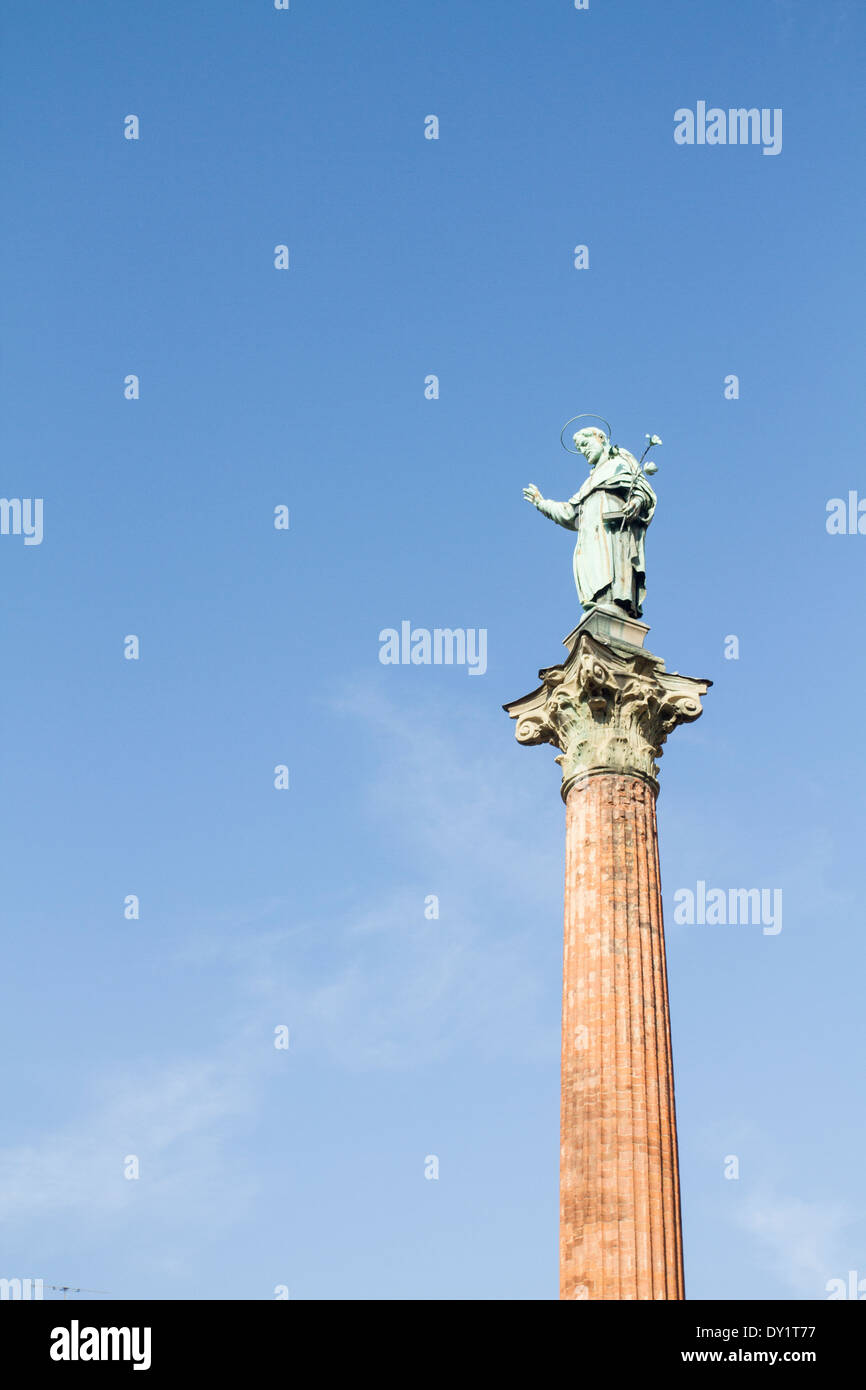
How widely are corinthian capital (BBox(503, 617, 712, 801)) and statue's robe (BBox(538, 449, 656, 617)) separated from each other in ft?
4.16

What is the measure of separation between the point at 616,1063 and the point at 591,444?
481 inches

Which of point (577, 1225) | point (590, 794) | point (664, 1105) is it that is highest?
point (590, 794)

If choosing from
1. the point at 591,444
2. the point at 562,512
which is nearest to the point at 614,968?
the point at 562,512

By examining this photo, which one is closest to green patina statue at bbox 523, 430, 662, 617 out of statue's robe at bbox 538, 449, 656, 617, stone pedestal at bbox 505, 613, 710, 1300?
statue's robe at bbox 538, 449, 656, 617

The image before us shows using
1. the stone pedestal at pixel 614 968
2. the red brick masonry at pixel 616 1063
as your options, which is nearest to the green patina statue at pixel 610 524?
the stone pedestal at pixel 614 968

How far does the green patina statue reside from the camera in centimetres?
2984

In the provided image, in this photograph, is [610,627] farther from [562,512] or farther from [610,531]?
[562,512]

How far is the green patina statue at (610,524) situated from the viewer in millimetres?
29844

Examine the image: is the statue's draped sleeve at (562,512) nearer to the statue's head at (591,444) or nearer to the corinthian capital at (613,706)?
the statue's head at (591,444)

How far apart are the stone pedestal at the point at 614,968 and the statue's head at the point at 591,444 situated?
406 cm
